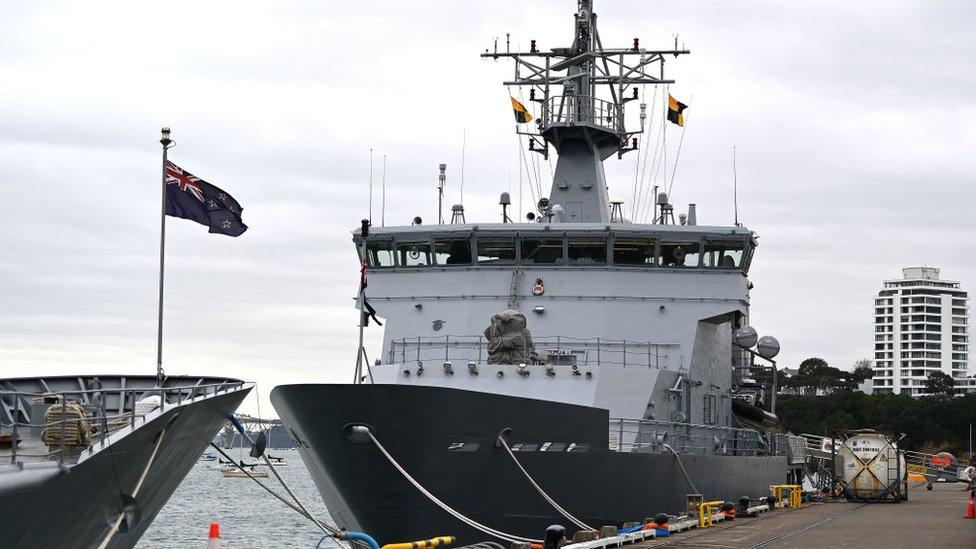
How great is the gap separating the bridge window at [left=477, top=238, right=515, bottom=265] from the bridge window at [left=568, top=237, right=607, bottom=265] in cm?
107

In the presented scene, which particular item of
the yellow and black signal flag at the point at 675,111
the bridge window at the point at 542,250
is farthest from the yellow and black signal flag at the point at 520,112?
the bridge window at the point at 542,250

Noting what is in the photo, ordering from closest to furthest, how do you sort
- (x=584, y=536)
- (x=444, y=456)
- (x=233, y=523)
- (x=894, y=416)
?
(x=584, y=536) < (x=444, y=456) < (x=233, y=523) < (x=894, y=416)

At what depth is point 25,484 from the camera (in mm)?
11102

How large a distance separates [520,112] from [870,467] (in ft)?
41.4

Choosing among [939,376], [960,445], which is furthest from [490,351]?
[939,376]

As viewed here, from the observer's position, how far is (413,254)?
24.0 meters

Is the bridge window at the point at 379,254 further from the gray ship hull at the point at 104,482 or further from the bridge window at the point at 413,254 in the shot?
the gray ship hull at the point at 104,482

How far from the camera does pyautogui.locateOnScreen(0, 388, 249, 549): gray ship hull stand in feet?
36.9

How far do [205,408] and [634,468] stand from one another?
304 inches

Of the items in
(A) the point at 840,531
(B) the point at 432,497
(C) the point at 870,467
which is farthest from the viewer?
(C) the point at 870,467

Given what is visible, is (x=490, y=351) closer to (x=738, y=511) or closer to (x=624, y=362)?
(x=624, y=362)

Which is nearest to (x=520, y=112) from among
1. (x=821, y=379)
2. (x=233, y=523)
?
(x=233, y=523)

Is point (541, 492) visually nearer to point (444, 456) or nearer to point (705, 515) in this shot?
point (444, 456)

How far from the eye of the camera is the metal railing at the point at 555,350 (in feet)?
74.2
